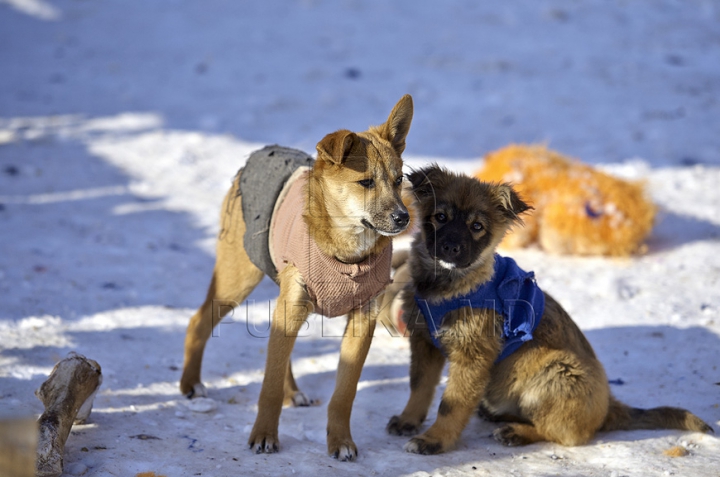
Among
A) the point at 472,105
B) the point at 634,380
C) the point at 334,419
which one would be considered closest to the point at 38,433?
the point at 334,419

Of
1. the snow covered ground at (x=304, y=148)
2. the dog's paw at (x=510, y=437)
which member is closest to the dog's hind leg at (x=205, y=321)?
the snow covered ground at (x=304, y=148)

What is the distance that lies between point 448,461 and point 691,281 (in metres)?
3.23

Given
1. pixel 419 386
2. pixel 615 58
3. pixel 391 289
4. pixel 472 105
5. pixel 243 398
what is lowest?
pixel 243 398

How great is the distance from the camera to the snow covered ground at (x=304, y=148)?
3.79m

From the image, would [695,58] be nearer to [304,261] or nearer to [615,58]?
[615,58]

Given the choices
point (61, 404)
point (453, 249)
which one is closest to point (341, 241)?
point (453, 249)

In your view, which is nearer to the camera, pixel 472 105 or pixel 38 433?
pixel 38 433

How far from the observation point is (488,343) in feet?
12.1

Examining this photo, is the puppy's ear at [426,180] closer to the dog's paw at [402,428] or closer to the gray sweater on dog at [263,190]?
the gray sweater on dog at [263,190]

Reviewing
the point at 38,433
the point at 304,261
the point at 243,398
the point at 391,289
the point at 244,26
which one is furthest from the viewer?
the point at 244,26

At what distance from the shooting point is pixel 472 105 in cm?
945

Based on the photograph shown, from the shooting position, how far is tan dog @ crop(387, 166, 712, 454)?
3.69 meters

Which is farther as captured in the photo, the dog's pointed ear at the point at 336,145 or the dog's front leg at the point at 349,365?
the dog's front leg at the point at 349,365

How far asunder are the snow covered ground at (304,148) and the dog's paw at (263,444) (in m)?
0.06
